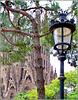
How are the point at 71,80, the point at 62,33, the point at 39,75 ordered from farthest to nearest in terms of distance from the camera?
the point at 71,80
the point at 39,75
the point at 62,33

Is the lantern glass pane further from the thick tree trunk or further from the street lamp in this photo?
the thick tree trunk

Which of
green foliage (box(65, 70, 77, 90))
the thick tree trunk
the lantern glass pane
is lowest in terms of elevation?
green foliage (box(65, 70, 77, 90))

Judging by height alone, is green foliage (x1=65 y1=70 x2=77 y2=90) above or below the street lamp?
below

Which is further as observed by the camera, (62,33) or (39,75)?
(39,75)

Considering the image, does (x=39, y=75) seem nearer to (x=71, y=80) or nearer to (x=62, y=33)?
(x=62, y=33)

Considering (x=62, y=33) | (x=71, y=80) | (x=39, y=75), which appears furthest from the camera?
(x=71, y=80)

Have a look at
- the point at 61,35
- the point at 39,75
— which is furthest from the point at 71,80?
the point at 61,35

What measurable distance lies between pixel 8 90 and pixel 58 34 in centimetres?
2281

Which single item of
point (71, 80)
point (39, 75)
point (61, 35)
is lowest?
point (71, 80)

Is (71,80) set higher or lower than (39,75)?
lower

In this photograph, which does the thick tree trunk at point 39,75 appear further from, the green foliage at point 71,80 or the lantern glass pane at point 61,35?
the green foliage at point 71,80

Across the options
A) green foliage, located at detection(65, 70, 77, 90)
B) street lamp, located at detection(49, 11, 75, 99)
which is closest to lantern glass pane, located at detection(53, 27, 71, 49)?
street lamp, located at detection(49, 11, 75, 99)

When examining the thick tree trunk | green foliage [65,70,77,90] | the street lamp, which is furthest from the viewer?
Result: green foliage [65,70,77,90]

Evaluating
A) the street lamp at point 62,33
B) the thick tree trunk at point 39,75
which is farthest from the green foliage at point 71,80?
the street lamp at point 62,33
